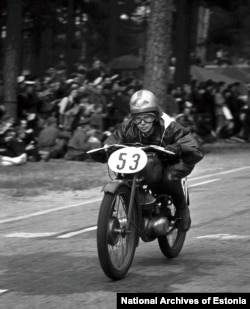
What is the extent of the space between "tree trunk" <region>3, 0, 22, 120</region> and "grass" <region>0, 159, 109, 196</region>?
297 cm

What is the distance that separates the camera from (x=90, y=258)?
9.16m

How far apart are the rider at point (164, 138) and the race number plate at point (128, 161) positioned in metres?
0.43

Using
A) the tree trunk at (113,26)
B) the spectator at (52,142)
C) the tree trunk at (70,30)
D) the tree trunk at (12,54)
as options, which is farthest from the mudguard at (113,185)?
the tree trunk at (113,26)

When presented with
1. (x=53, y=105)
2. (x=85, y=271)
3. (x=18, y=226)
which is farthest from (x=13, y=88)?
(x=85, y=271)

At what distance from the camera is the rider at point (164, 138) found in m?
8.29

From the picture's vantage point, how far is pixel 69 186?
643 inches

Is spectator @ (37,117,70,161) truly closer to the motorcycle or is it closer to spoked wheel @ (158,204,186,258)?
spoked wheel @ (158,204,186,258)

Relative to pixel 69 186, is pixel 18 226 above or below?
above

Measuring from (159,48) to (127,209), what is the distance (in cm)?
A: 1327

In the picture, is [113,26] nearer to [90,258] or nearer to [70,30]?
[70,30]

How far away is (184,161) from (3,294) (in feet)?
6.59

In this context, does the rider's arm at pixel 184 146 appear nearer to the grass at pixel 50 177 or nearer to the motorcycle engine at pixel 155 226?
the motorcycle engine at pixel 155 226

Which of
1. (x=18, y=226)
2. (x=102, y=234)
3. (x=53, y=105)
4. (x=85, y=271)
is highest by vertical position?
(x=102, y=234)

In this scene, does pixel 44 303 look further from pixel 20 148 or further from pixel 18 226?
pixel 20 148
